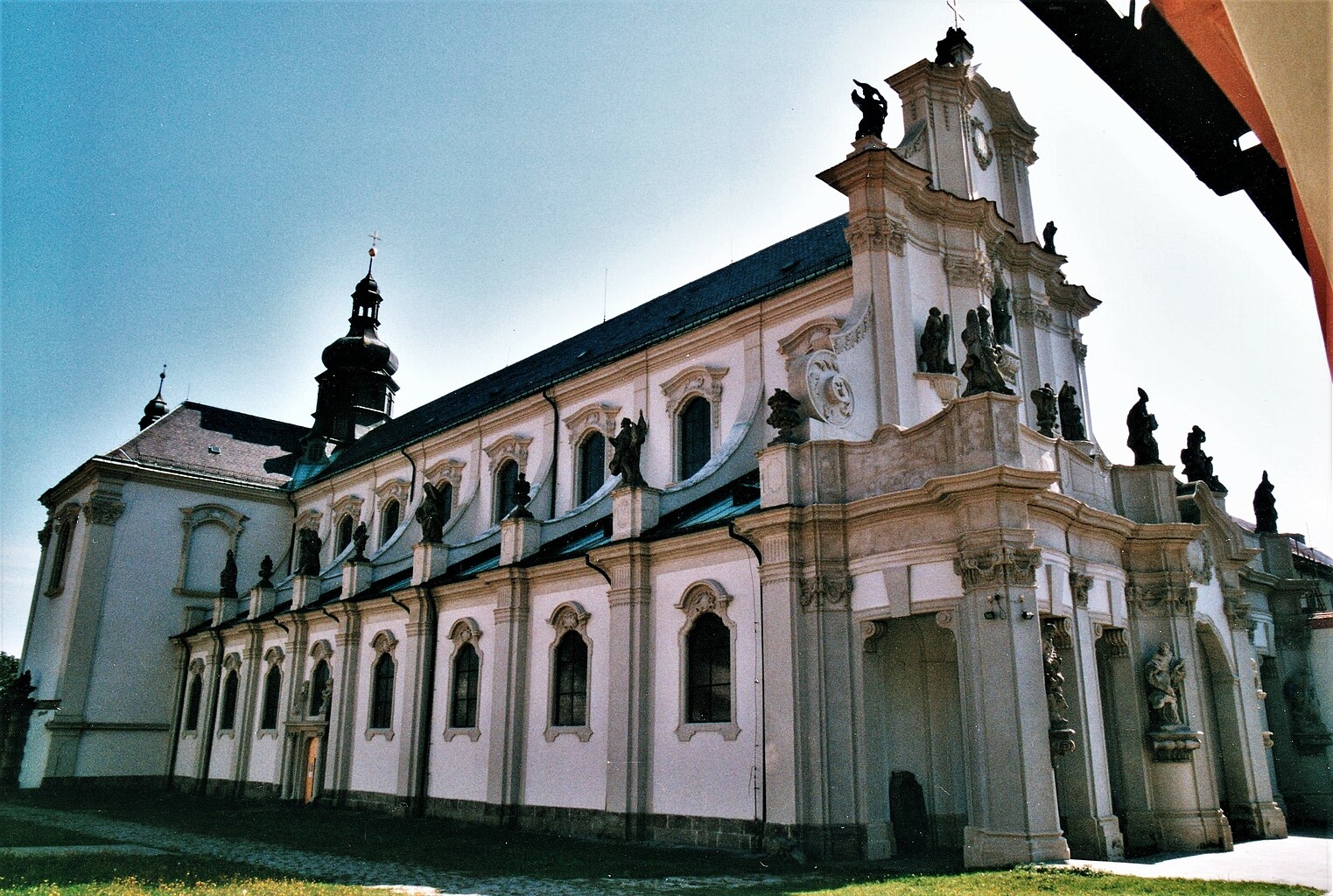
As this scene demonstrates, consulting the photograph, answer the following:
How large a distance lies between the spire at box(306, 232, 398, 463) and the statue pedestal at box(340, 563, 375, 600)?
16.4 metres

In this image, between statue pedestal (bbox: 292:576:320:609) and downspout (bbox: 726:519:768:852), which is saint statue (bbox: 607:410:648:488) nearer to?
downspout (bbox: 726:519:768:852)

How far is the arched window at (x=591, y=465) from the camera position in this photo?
25516 millimetres

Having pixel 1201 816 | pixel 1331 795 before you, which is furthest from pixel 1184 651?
pixel 1331 795

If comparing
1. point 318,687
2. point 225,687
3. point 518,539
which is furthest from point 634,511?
point 225,687

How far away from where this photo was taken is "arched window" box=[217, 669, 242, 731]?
32906 millimetres

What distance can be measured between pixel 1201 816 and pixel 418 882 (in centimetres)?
1224

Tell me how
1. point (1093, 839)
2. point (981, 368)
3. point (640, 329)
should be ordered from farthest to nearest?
point (640, 329) < point (981, 368) < point (1093, 839)

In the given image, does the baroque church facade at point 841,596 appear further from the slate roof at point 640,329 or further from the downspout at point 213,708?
Answer: the downspout at point 213,708

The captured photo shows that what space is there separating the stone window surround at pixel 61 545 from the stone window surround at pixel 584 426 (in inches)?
879

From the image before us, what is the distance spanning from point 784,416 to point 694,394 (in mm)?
6625

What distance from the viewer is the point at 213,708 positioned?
111ft

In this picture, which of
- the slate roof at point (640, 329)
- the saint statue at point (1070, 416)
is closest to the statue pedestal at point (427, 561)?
the slate roof at point (640, 329)

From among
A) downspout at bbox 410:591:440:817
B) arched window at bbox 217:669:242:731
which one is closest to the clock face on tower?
downspout at bbox 410:591:440:817

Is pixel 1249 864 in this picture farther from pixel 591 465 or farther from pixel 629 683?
pixel 591 465
